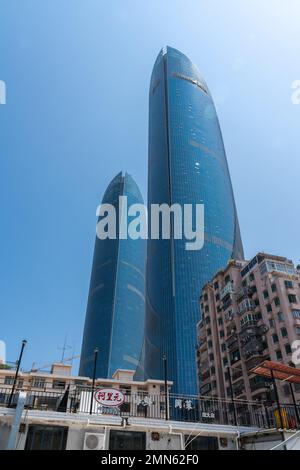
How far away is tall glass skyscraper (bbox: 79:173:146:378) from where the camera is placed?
159 metres

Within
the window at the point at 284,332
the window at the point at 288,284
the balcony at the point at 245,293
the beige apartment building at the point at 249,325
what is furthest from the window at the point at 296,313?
the balcony at the point at 245,293

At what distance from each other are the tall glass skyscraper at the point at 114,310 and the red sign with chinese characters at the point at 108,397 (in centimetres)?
14340

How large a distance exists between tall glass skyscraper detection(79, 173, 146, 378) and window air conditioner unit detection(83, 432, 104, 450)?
144 meters

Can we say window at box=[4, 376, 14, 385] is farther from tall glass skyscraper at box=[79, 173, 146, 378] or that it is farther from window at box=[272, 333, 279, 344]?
tall glass skyscraper at box=[79, 173, 146, 378]

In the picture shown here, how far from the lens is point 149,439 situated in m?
15.7

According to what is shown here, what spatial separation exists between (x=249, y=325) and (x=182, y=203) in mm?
87089

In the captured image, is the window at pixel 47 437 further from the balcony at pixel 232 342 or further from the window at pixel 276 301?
the balcony at pixel 232 342

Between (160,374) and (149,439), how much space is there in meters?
122

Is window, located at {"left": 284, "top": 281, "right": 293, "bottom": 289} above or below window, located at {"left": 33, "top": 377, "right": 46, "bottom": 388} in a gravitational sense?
above

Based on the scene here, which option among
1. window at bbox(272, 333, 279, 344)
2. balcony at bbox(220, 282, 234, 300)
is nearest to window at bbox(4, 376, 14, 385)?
balcony at bbox(220, 282, 234, 300)

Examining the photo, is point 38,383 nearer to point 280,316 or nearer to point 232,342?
point 232,342

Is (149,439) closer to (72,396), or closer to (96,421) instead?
(96,421)
